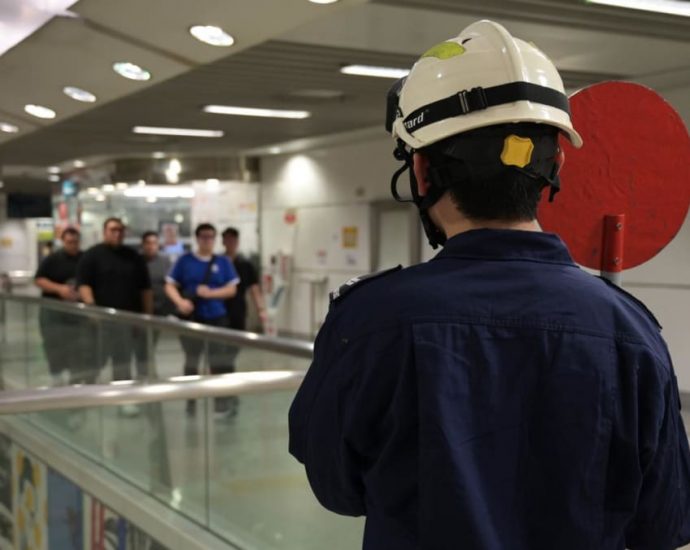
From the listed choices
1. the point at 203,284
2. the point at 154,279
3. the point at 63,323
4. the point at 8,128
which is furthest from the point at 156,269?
the point at 63,323

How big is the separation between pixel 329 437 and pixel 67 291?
7.50 meters

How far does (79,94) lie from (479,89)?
5471mm

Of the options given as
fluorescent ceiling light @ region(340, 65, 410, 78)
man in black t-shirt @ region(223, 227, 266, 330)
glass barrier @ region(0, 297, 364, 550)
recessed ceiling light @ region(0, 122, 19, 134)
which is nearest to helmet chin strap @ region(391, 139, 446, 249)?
glass barrier @ region(0, 297, 364, 550)

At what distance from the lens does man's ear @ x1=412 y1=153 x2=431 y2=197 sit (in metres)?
1.29

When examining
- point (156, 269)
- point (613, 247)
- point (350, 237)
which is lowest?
point (156, 269)

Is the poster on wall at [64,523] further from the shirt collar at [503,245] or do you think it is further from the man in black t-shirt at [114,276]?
the man in black t-shirt at [114,276]

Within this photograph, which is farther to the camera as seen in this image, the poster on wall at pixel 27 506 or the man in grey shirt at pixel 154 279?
the man in grey shirt at pixel 154 279

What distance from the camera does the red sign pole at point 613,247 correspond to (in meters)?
1.77

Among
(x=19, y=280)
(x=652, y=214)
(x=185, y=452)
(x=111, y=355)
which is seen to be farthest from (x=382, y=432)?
(x=19, y=280)

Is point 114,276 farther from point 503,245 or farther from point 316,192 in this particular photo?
point 503,245

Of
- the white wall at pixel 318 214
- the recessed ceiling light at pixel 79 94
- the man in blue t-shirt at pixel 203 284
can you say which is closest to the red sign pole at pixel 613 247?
the recessed ceiling light at pixel 79 94

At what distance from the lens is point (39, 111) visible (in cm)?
684

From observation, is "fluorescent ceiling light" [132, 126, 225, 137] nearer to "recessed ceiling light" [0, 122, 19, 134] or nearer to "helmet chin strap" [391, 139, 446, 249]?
"recessed ceiling light" [0, 122, 19, 134]

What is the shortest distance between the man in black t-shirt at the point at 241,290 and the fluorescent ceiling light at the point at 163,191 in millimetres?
5611
